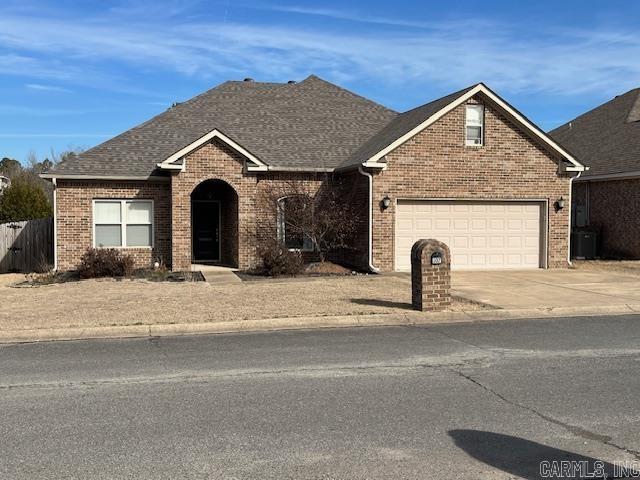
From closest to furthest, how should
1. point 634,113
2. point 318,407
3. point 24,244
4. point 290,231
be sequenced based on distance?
1. point 318,407
2. point 290,231
3. point 24,244
4. point 634,113

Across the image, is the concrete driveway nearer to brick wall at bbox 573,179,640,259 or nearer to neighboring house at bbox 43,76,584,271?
neighboring house at bbox 43,76,584,271

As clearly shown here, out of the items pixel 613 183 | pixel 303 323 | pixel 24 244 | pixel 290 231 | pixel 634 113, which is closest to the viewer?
pixel 303 323

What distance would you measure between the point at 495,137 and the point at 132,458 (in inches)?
658

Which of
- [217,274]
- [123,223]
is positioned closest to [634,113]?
[217,274]

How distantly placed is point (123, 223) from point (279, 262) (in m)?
5.60

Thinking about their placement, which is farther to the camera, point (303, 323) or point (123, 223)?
point (123, 223)

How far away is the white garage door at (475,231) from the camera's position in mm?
18969

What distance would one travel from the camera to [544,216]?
19.8 m

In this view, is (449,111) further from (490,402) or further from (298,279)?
(490,402)

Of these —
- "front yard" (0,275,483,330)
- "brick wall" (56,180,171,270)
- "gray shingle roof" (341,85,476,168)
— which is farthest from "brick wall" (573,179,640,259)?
"brick wall" (56,180,171,270)

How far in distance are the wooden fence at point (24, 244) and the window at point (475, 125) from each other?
46.2 feet

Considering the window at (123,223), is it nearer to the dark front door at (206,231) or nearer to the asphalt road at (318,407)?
the dark front door at (206,231)

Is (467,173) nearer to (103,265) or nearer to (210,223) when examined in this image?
(210,223)

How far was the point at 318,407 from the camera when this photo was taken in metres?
5.95
